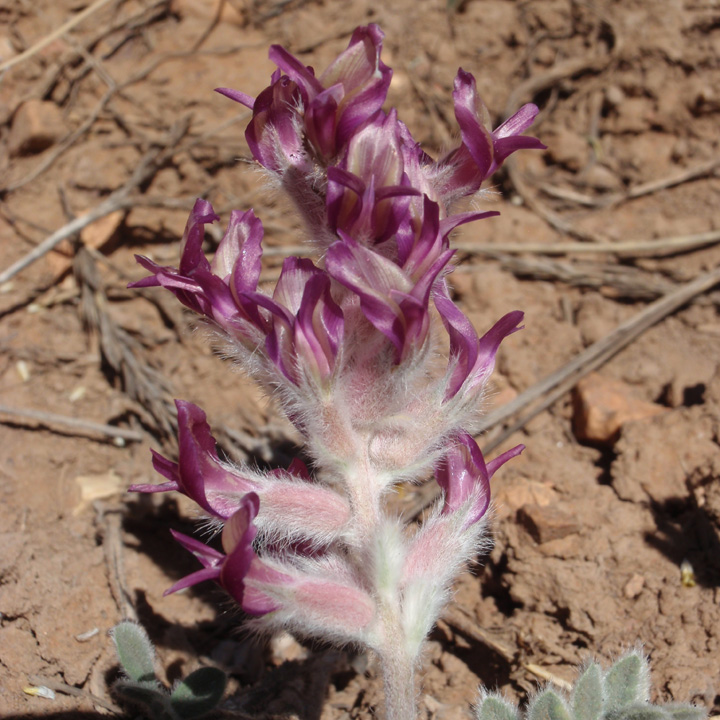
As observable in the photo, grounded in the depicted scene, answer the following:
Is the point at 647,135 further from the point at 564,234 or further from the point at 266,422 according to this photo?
the point at 266,422

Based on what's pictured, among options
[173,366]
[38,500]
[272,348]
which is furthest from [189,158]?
[272,348]

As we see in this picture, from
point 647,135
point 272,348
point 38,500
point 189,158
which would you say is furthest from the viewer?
point 647,135

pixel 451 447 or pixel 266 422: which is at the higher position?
pixel 266 422

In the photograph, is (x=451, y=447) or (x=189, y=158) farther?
(x=189, y=158)

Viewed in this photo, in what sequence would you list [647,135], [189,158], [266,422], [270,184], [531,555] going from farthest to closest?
[647,135] < [189,158] < [266,422] < [531,555] < [270,184]

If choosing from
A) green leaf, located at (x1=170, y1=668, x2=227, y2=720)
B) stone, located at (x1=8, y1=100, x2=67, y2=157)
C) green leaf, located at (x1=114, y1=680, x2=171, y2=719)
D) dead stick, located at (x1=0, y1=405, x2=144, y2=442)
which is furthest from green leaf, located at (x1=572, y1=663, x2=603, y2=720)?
stone, located at (x1=8, y1=100, x2=67, y2=157)

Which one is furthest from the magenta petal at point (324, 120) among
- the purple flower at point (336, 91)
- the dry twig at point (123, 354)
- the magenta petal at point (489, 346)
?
the dry twig at point (123, 354)

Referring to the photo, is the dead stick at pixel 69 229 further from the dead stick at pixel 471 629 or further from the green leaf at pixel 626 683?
the green leaf at pixel 626 683

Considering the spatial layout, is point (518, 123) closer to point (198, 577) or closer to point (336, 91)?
point (336, 91)
